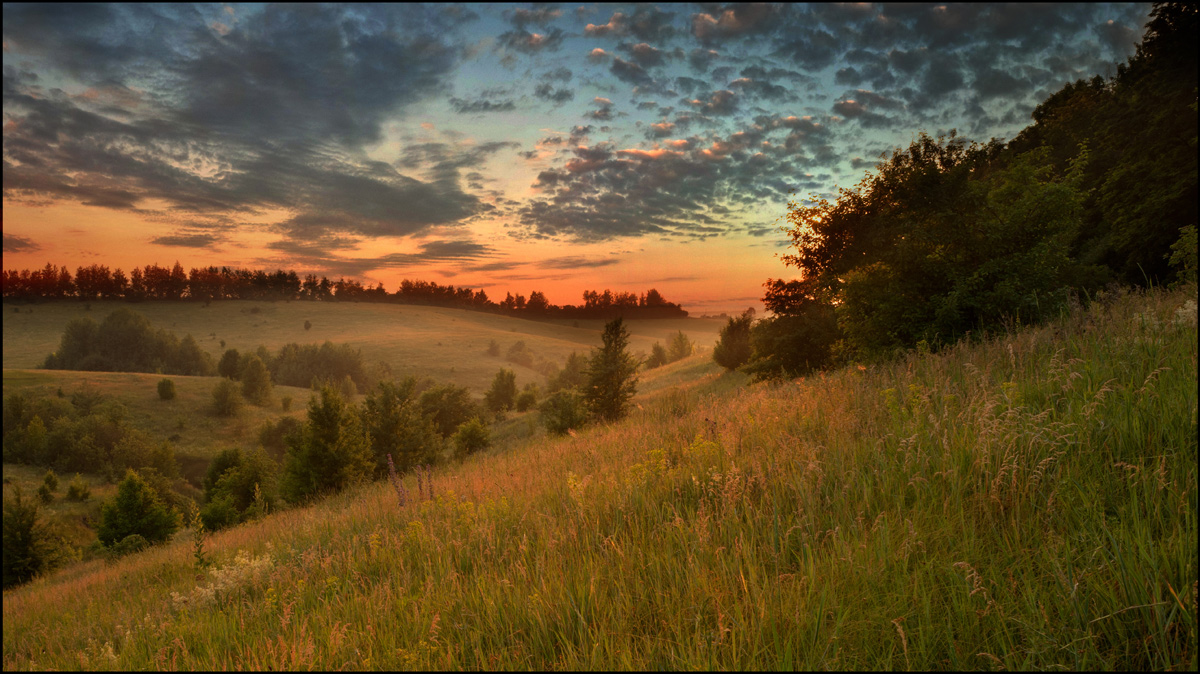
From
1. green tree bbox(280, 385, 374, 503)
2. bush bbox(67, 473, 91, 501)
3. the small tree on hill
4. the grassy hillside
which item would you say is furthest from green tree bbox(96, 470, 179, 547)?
the small tree on hill

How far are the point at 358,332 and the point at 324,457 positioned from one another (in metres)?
105

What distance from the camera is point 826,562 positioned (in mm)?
2758

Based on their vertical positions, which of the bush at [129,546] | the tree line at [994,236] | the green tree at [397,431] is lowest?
the bush at [129,546]

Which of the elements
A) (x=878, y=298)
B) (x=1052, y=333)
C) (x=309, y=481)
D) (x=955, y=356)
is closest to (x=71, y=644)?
(x=955, y=356)

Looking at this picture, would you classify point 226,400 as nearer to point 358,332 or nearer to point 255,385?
point 255,385

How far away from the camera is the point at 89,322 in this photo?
9569 centimetres

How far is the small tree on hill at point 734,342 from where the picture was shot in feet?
149

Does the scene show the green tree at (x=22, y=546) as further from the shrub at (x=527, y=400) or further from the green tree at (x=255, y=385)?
the green tree at (x=255, y=385)

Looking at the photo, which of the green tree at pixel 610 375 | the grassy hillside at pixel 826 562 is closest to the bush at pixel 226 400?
the green tree at pixel 610 375

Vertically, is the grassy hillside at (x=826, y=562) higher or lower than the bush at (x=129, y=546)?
higher

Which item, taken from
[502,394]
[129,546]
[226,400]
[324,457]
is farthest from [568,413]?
[226,400]

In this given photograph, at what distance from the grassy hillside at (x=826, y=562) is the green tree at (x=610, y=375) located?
76.3 feet

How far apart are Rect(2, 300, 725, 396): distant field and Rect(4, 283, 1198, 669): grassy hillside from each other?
84023mm

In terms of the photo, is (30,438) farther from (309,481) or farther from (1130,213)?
(1130,213)
